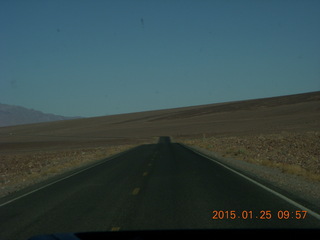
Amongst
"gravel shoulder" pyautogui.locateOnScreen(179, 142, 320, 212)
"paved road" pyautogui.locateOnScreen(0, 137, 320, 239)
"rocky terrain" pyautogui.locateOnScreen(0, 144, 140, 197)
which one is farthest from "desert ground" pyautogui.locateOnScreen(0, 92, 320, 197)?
"paved road" pyautogui.locateOnScreen(0, 137, 320, 239)

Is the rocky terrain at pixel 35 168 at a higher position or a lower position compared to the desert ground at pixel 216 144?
lower

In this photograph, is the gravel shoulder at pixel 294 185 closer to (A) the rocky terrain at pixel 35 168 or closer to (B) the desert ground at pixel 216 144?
(B) the desert ground at pixel 216 144

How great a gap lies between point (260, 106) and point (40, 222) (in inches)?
5250

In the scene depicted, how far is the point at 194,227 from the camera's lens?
7.78m

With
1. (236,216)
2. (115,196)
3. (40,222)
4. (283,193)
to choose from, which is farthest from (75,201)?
(283,193)

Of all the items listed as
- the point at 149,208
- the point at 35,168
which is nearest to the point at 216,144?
the point at 35,168

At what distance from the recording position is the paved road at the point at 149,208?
8.19 m

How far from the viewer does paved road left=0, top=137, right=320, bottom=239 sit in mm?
8188

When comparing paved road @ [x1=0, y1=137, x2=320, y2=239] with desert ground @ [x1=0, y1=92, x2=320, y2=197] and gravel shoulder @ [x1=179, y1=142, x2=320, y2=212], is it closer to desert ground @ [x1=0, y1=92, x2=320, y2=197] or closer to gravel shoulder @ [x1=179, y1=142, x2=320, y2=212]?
gravel shoulder @ [x1=179, y1=142, x2=320, y2=212]

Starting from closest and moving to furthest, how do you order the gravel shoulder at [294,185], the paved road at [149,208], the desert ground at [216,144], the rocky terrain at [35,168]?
the paved road at [149,208]
the gravel shoulder at [294,185]
the rocky terrain at [35,168]
the desert ground at [216,144]

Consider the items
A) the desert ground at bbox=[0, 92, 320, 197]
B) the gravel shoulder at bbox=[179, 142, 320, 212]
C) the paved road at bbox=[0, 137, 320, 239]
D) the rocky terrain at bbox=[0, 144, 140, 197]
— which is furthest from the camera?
the desert ground at bbox=[0, 92, 320, 197]

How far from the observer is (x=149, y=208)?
33.0 ft

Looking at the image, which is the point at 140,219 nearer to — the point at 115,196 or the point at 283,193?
the point at 115,196

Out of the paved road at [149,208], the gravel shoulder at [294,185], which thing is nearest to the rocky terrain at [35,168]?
the paved road at [149,208]
